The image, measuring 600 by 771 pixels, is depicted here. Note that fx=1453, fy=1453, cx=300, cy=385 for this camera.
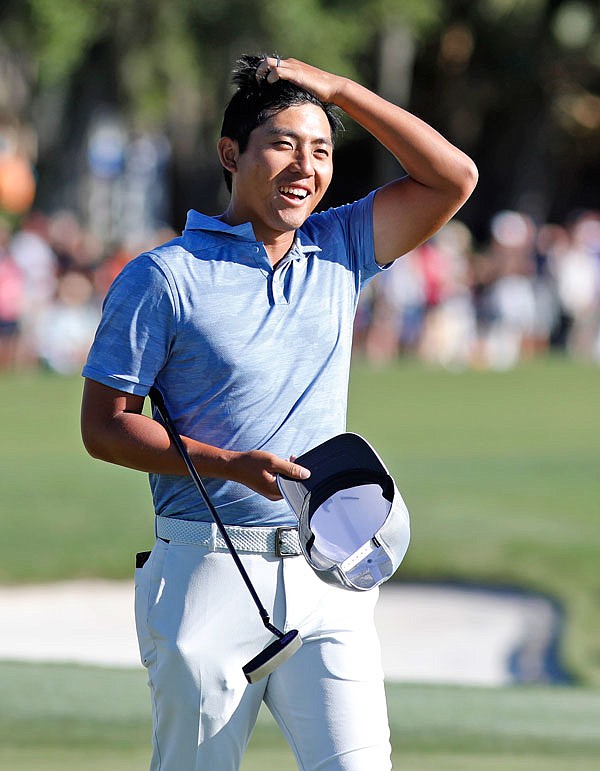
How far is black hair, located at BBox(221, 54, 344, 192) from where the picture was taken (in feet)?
10.8

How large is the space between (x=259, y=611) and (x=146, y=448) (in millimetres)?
437

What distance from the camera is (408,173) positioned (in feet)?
11.3

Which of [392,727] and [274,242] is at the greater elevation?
[274,242]

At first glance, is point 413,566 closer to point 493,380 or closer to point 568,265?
point 493,380

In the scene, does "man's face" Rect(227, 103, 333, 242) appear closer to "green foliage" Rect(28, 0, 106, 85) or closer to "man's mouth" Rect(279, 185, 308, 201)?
"man's mouth" Rect(279, 185, 308, 201)

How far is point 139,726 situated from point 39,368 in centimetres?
1443

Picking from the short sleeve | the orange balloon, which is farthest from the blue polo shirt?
the orange balloon

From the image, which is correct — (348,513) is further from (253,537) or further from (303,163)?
(303,163)

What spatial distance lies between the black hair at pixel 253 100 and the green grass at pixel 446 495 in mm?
4422

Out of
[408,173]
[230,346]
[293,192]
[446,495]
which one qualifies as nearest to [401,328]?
[446,495]

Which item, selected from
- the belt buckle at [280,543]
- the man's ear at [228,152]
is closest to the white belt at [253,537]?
the belt buckle at [280,543]

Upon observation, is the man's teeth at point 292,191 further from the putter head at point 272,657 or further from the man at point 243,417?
the putter head at point 272,657

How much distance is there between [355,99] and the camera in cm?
335

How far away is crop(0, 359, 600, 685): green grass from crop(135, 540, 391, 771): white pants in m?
3.98
